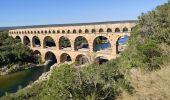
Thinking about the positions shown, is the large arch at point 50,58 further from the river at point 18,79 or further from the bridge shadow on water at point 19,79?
the river at point 18,79

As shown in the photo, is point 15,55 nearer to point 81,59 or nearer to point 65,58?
point 65,58

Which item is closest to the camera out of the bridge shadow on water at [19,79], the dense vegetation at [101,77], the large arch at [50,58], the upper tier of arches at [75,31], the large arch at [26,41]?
the dense vegetation at [101,77]

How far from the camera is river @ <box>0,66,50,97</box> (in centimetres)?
4727

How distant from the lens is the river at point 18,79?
47272 mm

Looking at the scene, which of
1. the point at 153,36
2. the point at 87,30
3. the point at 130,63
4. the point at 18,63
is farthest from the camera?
the point at 18,63

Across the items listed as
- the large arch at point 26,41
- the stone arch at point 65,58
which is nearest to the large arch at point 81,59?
the stone arch at point 65,58

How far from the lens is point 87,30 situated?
192 feet

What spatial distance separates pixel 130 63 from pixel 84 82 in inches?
286

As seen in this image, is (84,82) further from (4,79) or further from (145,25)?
(4,79)

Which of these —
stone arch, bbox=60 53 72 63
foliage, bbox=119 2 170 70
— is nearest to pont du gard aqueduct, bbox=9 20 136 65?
stone arch, bbox=60 53 72 63

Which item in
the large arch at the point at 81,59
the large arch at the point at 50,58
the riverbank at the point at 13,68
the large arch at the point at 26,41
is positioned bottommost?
the riverbank at the point at 13,68

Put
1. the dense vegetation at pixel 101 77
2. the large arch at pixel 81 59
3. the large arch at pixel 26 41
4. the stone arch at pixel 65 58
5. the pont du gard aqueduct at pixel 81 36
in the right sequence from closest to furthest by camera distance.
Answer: the dense vegetation at pixel 101 77 → the pont du gard aqueduct at pixel 81 36 → the large arch at pixel 81 59 → the stone arch at pixel 65 58 → the large arch at pixel 26 41

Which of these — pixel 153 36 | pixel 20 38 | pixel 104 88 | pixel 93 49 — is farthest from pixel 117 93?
pixel 20 38

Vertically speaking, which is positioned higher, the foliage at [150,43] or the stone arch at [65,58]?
the foliage at [150,43]
